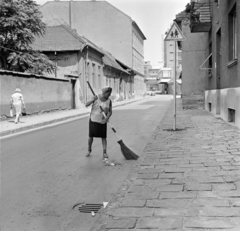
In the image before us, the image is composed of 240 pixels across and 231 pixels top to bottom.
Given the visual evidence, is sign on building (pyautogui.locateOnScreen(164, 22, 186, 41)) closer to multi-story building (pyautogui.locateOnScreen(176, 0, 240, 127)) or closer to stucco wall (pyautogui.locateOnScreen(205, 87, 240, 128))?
multi-story building (pyautogui.locateOnScreen(176, 0, 240, 127))

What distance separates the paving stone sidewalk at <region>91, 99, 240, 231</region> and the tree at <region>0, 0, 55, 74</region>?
1752 cm

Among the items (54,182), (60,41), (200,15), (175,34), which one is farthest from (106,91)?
(60,41)

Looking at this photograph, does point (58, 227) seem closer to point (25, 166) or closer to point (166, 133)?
point (25, 166)

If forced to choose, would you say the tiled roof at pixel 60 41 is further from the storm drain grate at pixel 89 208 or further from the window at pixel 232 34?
the storm drain grate at pixel 89 208

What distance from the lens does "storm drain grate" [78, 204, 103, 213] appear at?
14.0 ft

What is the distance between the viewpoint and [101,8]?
52.3 m

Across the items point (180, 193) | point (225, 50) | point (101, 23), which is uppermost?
point (101, 23)

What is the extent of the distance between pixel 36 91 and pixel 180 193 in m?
17.5

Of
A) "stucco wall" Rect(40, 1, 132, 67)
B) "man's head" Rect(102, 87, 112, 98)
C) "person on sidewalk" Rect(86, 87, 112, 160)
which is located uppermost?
"stucco wall" Rect(40, 1, 132, 67)

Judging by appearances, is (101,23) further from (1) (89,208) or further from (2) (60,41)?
(1) (89,208)

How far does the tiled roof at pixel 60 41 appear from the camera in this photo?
93.3ft

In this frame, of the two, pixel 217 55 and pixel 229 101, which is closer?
pixel 229 101

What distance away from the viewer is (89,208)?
4.38 metres

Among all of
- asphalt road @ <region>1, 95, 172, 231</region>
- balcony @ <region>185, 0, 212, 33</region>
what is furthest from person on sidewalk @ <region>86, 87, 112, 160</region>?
balcony @ <region>185, 0, 212, 33</region>
